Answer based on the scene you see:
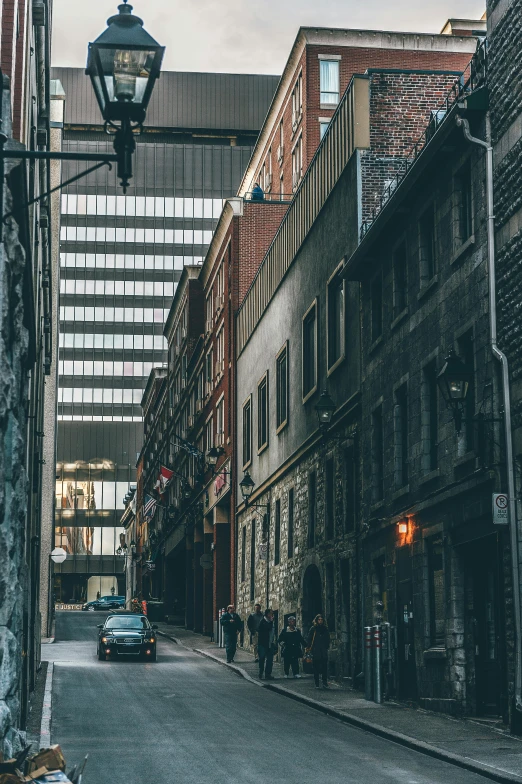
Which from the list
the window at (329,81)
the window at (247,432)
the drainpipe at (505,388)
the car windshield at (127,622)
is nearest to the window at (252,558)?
the window at (247,432)

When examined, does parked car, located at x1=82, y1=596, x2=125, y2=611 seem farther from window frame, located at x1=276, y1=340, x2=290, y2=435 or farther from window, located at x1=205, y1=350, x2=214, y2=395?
window frame, located at x1=276, y1=340, x2=290, y2=435

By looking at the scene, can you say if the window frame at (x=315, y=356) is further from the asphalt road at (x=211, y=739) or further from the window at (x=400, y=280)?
the asphalt road at (x=211, y=739)

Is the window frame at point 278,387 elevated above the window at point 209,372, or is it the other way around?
Answer: the window at point 209,372

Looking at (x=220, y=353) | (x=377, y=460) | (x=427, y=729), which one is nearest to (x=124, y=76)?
(x=427, y=729)

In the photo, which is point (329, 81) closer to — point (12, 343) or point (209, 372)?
point (209, 372)

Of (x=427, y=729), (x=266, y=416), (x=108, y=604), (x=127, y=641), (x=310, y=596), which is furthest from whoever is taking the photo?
(x=108, y=604)

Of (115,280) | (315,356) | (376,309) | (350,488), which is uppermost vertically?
(115,280)

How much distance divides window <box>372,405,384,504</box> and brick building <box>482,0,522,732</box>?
7.63m

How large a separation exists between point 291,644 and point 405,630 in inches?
253

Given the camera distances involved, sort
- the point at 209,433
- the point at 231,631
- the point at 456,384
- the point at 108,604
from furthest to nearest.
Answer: the point at 108,604
the point at 209,433
the point at 231,631
the point at 456,384

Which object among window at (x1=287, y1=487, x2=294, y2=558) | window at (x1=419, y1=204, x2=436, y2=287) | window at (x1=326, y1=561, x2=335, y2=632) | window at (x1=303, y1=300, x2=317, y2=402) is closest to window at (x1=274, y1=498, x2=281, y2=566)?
window at (x1=287, y1=487, x2=294, y2=558)

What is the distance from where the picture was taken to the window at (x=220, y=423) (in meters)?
50.6

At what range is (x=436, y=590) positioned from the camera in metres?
22.0

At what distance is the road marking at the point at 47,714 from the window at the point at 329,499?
25.8ft
